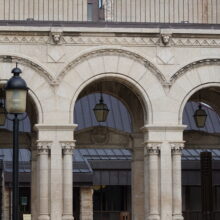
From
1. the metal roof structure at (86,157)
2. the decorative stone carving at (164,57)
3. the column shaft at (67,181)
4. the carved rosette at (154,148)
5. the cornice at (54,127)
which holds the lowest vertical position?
the column shaft at (67,181)

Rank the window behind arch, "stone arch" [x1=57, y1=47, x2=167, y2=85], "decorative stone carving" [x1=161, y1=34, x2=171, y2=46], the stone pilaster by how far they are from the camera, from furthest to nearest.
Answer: the window behind arch → "decorative stone carving" [x1=161, y1=34, x2=171, y2=46] → the stone pilaster → "stone arch" [x1=57, y1=47, x2=167, y2=85]

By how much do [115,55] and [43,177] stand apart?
4.23 meters

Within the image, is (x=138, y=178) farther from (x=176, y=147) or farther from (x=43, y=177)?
(x=43, y=177)

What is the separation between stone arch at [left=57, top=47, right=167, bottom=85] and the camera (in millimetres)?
30422

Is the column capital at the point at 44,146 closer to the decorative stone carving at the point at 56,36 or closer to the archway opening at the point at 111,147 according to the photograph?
the decorative stone carving at the point at 56,36

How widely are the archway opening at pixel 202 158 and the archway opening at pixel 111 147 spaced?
252 centimetres

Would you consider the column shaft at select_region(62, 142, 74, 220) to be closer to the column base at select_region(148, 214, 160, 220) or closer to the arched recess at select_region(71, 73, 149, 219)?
the column base at select_region(148, 214, 160, 220)

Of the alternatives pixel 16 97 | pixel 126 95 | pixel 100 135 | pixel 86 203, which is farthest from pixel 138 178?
pixel 86 203

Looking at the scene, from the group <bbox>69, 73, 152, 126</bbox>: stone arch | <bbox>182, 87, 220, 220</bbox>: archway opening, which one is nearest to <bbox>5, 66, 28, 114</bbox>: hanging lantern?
<bbox>69, 73, 152, 126</bbox>: stone arch

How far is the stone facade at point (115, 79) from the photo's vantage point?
99.0ft

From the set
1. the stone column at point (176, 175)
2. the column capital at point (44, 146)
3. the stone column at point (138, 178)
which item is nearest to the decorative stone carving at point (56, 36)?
the column capital at point (44, 146)

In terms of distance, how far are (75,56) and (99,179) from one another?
2175 cm

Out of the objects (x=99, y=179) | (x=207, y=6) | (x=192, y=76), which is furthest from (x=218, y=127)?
(x=192, y=76)

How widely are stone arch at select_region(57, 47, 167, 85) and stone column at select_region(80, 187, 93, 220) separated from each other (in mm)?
18887
